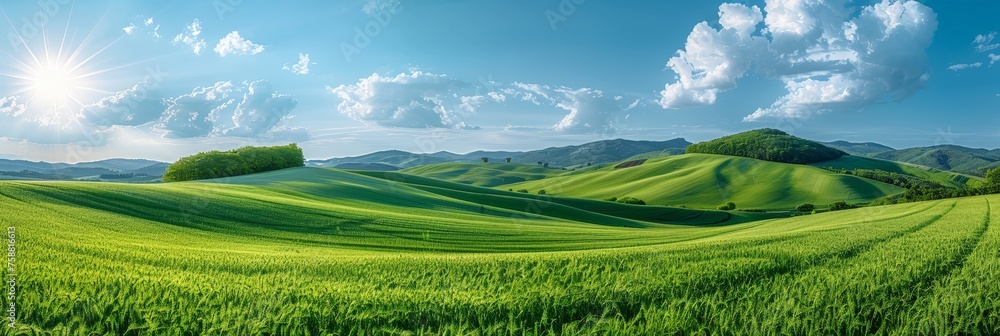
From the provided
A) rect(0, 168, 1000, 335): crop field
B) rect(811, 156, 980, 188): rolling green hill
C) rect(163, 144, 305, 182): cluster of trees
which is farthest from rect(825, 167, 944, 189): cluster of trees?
rect(163, 144, 305, 182): cluster of trees

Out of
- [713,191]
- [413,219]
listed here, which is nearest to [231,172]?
[413,219]

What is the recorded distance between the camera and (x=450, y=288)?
7098 millimetres

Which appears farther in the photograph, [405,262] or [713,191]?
[713,191]

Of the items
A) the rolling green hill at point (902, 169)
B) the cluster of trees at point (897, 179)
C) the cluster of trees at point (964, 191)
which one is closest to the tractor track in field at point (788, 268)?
the cluster of trees at point (964, 191)

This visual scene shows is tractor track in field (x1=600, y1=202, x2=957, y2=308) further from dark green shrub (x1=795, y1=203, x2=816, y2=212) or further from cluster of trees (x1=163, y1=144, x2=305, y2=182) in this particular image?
dark green shrub (x1=795, y1=203, x2=816, y2=212)

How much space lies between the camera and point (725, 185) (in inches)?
5044

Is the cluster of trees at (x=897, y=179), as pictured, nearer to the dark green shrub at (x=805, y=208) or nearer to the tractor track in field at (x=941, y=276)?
the dark green shrub at (x=805, y=208)

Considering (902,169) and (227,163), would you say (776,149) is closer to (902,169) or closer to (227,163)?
(902,169)

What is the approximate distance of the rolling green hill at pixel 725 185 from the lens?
113m

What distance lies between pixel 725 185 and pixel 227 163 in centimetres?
11587

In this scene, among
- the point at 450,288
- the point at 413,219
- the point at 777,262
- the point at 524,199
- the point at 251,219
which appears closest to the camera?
the point at 450,288

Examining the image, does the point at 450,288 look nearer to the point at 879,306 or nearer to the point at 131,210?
the point at 879,306

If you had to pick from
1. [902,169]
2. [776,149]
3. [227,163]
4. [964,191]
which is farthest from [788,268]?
[902,169]

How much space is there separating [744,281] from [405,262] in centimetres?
651
